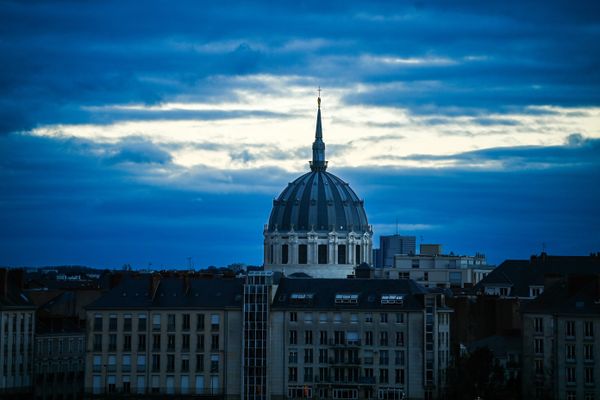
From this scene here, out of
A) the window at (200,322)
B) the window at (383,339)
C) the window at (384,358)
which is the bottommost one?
the window at (384,358)

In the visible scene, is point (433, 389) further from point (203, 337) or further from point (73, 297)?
point (73, 297)

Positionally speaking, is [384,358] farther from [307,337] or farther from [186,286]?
[186,286]

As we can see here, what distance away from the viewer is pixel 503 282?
557 feet

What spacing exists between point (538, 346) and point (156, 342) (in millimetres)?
30189

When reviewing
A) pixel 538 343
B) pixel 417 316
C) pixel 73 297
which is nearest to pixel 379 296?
pixel 417 316

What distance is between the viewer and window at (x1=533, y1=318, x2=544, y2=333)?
120719mm

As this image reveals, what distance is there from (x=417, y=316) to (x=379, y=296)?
4.35m

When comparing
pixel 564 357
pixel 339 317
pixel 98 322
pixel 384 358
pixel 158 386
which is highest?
pixel 339 317

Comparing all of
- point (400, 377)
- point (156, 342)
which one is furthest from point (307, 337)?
point (156, 342)

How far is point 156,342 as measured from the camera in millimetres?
128875

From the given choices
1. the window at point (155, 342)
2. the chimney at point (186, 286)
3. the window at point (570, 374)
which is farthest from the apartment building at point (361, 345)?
the window at point (570, 374)

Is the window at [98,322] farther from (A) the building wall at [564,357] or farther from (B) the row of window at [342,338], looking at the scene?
(A) the building wall at [564,357]

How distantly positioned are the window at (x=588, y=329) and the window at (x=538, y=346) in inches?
172

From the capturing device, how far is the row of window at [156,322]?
423 feet
